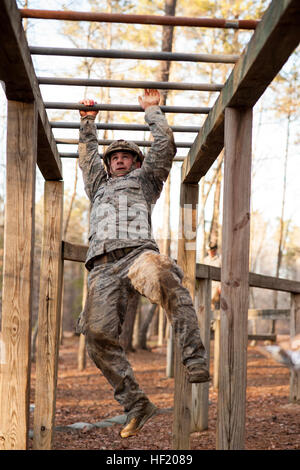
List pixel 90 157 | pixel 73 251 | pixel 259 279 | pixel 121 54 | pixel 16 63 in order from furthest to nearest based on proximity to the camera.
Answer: pixel 259 279 < pixel 73 251 < pixel 90 157 < pixel 121 54 < pixel 16 63

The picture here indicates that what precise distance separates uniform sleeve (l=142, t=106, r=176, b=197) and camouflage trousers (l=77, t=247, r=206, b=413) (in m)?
0.66

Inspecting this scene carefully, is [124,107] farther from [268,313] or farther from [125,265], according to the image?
[268,313]

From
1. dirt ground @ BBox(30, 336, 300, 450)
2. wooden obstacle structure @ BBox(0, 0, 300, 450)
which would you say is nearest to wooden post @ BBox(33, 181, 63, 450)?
dirt ground @ BBox(30, 336, 300, 450)

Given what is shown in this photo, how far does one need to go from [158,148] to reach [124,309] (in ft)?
3.85

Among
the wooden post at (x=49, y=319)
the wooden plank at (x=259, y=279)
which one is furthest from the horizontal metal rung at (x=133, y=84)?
the wooden plank at (x=259, y=279)

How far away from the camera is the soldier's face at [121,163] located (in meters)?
4.18

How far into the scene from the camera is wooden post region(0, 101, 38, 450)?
3.00 meters

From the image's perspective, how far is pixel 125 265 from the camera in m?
3.54

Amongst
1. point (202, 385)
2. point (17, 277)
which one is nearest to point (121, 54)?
point (17, 277)

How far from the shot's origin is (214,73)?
1359 cm

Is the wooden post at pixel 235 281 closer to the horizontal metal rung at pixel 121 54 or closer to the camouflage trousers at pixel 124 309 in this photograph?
the camouflage trousers at pixel 124 309
